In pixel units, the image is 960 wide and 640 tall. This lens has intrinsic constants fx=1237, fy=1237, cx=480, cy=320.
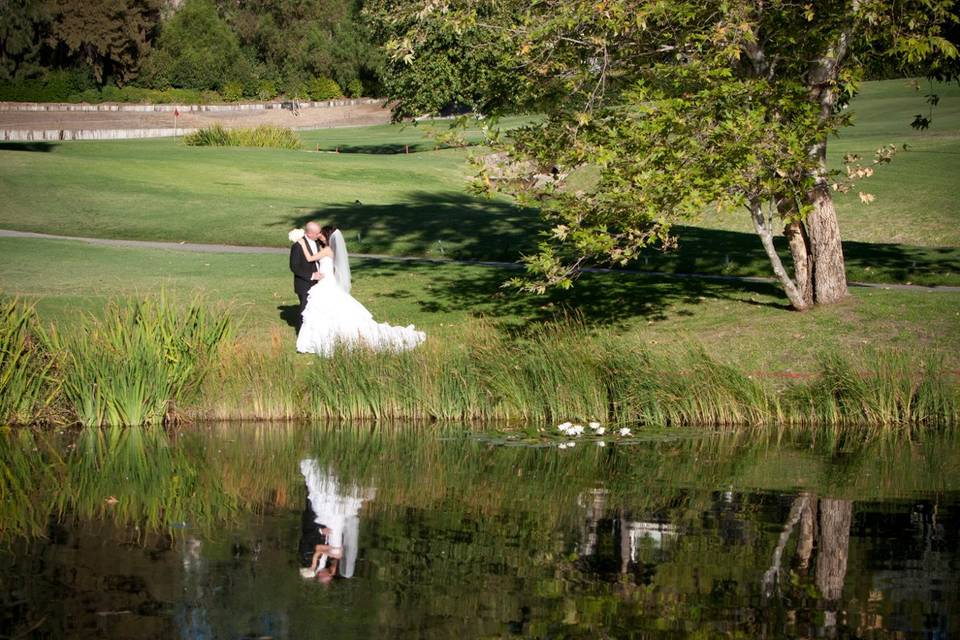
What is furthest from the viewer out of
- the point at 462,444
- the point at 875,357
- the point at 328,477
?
the point at 875,357

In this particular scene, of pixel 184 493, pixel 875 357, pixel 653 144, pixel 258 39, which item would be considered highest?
pixel 258 39

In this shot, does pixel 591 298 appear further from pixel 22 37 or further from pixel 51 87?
pixel 51 87

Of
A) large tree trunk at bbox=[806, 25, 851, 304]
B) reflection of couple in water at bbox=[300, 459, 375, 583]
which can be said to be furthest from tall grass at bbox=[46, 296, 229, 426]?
large tree trunk at bbox=[806, 25, 851, 304]

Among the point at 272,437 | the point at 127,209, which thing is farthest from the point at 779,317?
the point at 127,209

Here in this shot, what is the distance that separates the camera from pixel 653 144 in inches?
699

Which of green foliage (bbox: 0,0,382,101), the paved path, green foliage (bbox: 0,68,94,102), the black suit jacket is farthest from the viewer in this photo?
green foliage (bbox: 0,68,94,102)

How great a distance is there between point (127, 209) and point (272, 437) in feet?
74.6

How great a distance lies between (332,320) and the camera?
19.3 meters

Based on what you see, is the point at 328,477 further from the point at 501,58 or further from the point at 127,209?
the point at 127,209

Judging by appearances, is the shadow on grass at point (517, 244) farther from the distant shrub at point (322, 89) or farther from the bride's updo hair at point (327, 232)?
the distant shrub at point (322, 89)

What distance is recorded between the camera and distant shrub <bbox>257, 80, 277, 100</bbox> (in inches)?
3907

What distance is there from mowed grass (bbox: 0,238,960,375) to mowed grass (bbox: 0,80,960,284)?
3.77m

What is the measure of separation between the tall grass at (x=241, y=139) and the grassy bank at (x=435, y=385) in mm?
44010

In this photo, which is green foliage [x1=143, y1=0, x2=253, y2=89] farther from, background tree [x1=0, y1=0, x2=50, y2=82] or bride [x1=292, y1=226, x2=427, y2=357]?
bride [x1=292, y1=226, x2=427, y2=357]
